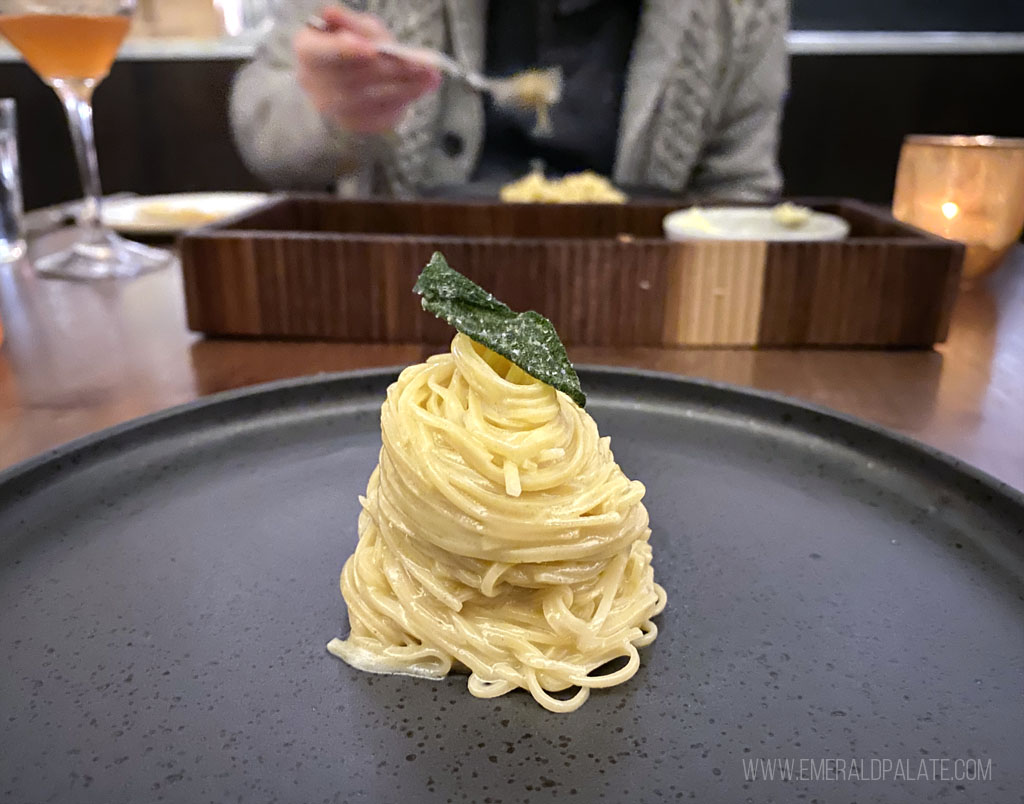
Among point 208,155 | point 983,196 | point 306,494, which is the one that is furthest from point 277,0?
point 306,494

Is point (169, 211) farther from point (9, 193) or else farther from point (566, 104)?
point (566, 104)

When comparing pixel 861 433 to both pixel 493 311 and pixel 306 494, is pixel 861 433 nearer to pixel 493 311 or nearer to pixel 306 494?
pixel 493 311

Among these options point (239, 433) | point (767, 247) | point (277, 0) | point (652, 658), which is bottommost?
point (652, 658)

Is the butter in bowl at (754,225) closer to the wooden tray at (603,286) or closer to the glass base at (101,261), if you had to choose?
the wooden tray at (603,286)

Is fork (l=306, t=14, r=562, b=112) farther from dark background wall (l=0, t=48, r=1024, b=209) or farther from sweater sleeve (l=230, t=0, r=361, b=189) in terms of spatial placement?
dark background wall (l=0, t=48, r=1024, b=209)

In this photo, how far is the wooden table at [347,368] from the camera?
70.5 inches

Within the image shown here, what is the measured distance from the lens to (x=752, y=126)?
16.5 feet

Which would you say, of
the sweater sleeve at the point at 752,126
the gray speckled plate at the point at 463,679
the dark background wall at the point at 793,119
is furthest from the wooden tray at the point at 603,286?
the dark background wall at the point at 793,119

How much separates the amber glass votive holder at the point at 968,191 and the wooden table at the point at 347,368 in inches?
10.8

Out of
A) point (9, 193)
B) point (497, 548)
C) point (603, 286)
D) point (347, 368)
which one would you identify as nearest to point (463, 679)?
point (497, 548)

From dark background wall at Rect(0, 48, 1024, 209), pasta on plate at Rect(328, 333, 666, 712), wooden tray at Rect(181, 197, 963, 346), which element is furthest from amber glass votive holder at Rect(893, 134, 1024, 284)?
dark background wall at Rect(0, 48, 1024, 209)

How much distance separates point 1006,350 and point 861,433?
117cm

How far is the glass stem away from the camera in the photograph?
2.90 m

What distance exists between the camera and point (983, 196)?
262 cm
